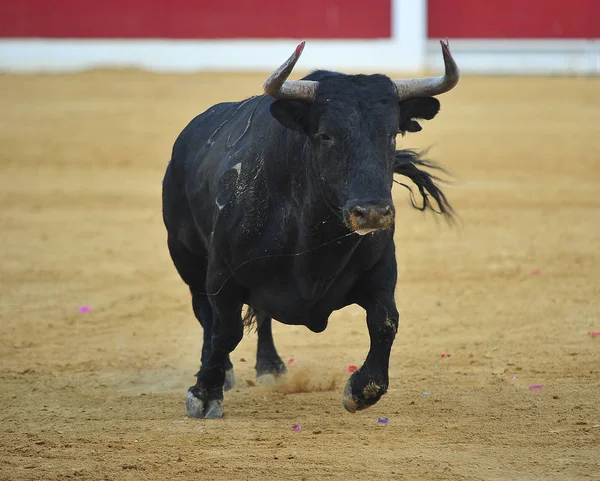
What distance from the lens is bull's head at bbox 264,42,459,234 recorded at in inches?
171

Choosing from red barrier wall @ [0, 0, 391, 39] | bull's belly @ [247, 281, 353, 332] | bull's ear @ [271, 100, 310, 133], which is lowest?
red barrier wall @ [0, 0, 391, 39]

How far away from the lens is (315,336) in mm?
Answer: 7418

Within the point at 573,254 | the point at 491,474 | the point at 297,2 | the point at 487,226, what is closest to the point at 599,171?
the point at 487,226

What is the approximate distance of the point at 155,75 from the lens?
62.0ft

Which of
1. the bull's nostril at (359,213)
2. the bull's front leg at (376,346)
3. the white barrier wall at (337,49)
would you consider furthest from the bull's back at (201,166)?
the white barrier wall at (337,49)

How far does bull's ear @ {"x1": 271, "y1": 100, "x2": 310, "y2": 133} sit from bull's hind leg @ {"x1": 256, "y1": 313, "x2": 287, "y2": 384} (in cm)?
178

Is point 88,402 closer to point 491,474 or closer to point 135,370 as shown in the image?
point 135,370

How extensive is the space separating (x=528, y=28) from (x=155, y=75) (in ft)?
21.6

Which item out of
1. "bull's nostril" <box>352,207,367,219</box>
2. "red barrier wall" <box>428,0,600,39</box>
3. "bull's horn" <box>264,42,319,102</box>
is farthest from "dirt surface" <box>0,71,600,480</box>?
"red barrier wall" <box>428,0,600,39</box>

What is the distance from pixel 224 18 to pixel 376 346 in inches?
602

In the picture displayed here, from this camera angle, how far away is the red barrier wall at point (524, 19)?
19.6 metres

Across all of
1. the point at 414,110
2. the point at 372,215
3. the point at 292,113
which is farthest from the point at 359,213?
the point at 414,110

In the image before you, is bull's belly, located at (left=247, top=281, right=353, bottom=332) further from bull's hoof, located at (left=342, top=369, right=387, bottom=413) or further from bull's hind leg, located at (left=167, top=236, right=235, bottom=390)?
bull's hind leg, located at (left=167, top=236, right=235, bottom=390)

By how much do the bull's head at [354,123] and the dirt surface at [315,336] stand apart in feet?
3.69
